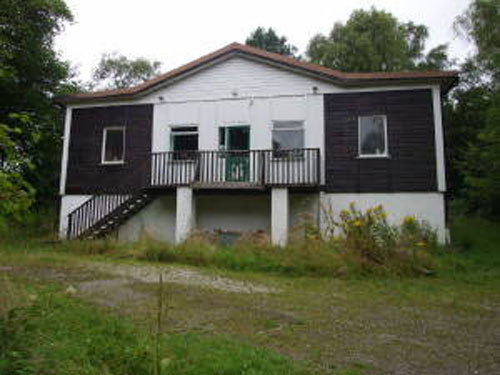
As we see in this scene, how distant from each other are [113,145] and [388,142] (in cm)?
1033

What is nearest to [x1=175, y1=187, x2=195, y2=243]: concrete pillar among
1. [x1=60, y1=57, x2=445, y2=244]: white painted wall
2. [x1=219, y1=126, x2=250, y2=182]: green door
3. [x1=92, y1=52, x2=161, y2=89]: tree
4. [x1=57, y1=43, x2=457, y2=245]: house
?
[x1=57, y1=43, x2=457, y2=245]: house

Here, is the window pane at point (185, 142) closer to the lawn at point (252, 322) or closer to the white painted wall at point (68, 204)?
the white painted wall at point (68, 204)

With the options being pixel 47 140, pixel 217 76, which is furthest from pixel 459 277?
pixel 47 140

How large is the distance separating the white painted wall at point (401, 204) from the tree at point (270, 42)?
26644 millimetres

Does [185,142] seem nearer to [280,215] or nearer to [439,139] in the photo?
[280,215]

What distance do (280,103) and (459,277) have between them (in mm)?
8018

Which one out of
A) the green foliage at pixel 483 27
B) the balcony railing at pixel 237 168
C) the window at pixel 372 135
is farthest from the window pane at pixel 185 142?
the green foliage at pixel 483 27

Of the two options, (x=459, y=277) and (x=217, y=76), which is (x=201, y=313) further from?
(x=217, y=76)

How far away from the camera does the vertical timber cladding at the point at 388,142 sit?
11.9 m

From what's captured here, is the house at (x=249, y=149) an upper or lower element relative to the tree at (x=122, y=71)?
lower

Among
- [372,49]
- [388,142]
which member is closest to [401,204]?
[388,142]

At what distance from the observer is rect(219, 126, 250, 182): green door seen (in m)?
12.9

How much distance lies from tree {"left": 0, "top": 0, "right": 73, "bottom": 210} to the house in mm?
3175

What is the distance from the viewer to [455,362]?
3357mm
